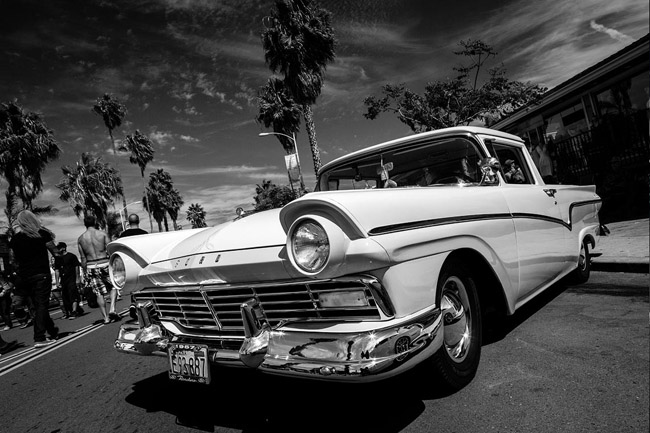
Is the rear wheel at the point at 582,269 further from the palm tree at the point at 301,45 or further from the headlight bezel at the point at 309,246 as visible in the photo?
the palm tree at the point at 301,45

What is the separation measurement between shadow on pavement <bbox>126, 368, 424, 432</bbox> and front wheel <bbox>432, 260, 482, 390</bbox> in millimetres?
254

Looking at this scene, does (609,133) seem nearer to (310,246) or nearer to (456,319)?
(456,319)

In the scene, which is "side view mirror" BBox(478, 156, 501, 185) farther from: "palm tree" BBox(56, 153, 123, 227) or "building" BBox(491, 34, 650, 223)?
"palm tree" BBox(56, 153, 123, 227)

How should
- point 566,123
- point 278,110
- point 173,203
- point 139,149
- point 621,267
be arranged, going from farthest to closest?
point 173,203, point 139,149, point 278,110, point 566,123, point 621,267

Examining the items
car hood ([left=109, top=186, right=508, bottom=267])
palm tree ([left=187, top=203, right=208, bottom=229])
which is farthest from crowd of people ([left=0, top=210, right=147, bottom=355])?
palm tree ([left=187, top=203, right=208, bottom=229])

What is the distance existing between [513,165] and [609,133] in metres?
7.09

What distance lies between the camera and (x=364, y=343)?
59.0 inches

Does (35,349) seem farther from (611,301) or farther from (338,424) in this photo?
(611,301)

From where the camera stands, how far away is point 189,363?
6.32 ft

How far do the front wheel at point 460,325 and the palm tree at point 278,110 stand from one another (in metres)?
21.3

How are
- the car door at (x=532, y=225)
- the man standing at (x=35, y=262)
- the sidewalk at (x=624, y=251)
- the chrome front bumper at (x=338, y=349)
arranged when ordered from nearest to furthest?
the chrome front bumper at (x=338, y=349), the car door at (x=532, y=225), the sidewalk at (x=624, y=251), the man standing at (x=35, y=262)

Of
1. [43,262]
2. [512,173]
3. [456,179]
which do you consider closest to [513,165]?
[512,173]

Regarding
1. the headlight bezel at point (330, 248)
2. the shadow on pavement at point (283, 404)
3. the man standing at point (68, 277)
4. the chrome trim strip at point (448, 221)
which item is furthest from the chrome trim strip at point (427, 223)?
the man standing at point (68, 277)

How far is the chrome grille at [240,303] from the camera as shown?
5.45 feet
